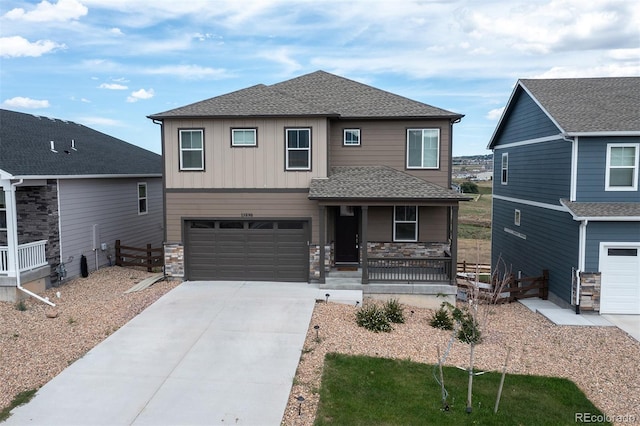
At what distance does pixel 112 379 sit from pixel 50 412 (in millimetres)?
1137

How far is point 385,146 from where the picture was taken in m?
14.9

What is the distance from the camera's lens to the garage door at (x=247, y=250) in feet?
45.8

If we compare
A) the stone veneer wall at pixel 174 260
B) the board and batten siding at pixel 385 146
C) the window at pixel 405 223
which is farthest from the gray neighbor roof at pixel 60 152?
the window at pixel 405 223

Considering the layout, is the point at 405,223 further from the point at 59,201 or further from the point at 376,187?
the point at 59,201

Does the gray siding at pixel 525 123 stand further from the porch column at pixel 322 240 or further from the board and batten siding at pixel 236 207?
the board and batten siding at pixel 236 207

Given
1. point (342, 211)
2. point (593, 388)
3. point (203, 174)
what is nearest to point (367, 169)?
point (342, 211)

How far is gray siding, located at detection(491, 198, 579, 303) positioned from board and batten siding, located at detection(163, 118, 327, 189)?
723cm

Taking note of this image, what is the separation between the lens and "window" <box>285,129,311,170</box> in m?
13.7

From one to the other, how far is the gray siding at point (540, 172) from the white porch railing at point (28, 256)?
15.2 m

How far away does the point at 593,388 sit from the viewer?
7.98 m

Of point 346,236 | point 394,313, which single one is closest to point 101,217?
point 346,236

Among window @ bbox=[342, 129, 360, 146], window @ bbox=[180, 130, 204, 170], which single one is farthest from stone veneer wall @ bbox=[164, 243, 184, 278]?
window @ bbox=[342, 129, 360, 146]

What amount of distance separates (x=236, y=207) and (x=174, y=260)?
2.60 metres

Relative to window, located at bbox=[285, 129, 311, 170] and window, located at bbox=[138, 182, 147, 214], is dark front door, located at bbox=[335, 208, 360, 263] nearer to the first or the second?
window, located at bbox=[285, 129, 311, 170]
